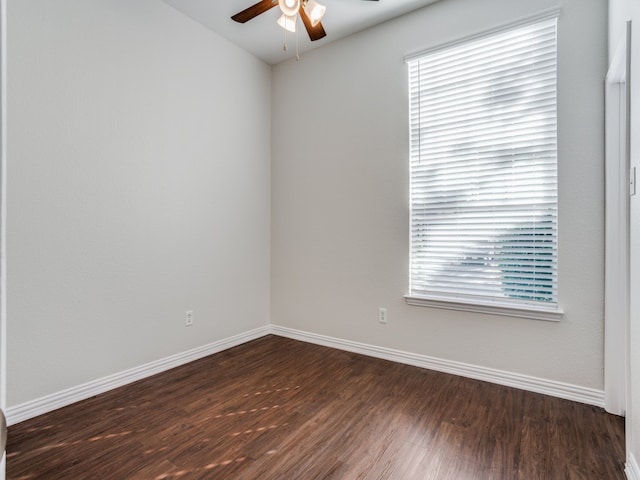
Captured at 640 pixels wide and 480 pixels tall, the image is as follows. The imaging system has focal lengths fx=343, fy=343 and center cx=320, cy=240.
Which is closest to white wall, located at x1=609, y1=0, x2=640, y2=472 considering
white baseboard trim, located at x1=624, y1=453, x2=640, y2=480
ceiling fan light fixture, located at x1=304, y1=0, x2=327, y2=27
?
white baseboard trim, located at x1=624, y1=453, x2=640, y2=480

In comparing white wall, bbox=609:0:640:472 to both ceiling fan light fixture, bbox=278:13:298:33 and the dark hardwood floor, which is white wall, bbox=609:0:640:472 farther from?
ceiling fan light fixture, bbox=278:13:298:33

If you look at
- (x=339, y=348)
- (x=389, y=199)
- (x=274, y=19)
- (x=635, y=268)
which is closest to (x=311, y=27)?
(x=274, y=19)

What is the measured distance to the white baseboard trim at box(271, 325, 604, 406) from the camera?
2295mm

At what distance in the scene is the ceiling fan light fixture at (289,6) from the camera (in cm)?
201

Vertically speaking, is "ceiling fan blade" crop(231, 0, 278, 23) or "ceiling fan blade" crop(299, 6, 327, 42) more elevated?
"ceiling fan blade" crop(231, 0, 278, 23)

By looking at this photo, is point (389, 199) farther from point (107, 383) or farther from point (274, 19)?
point (107, 383)

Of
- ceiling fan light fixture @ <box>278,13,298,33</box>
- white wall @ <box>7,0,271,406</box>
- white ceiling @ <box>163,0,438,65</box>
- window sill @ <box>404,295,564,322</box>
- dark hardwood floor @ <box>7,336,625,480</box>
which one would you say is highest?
white ceiling @ <box>163,0,438,65</box>

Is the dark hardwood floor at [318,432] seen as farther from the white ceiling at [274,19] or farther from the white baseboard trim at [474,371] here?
the white ceiling at [274,19]

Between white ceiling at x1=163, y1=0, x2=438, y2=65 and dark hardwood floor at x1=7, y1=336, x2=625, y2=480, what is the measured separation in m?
3.01

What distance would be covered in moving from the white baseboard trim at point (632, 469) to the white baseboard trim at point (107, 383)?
115 inches

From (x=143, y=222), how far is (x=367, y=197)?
191cm

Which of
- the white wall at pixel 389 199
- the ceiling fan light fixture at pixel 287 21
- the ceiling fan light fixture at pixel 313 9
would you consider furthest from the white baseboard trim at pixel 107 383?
the ceiling fan light fixture at pixel 313 9

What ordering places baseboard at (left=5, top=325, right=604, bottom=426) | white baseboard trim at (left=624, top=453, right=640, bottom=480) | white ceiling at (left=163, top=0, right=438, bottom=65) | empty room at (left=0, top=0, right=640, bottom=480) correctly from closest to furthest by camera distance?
white baseboard trim at (left=624, top=453, right=640, bottom=480) → empty room at (left=0, top=0, right=640, bottom=480) → baseboard at (left=5, top=325, right=604, bottom=426) → white ceiling at (left=163, top=0, right=438, bottom=65)

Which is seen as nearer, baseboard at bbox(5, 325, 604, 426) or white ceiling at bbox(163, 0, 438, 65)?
baseboard at bbox(5, 325, 604, 426)
